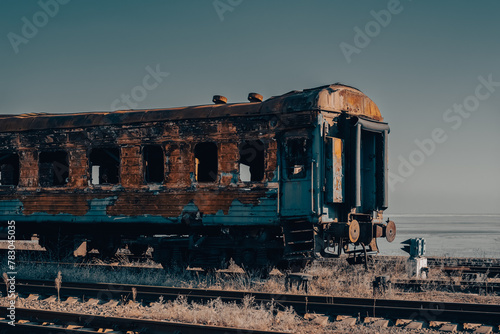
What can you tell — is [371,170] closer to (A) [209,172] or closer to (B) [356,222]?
(B) [356,222]

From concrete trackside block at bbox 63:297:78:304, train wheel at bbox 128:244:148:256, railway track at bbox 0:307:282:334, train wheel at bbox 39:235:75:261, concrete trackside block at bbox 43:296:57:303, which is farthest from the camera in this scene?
train wheel at bbox 128:244:148:256

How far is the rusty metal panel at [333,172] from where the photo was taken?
10.9 m

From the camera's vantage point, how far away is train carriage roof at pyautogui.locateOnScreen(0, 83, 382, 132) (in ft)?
36.6

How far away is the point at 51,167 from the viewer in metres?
14.1

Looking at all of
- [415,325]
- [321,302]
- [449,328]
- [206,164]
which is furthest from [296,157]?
[449,328]

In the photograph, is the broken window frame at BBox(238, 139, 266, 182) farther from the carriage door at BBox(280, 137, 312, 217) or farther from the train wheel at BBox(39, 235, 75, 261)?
the train wheel at BBox(39, 235, 75, 261)

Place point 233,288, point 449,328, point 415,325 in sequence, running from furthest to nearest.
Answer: point 233,288 → point 415,325 → point 449,328

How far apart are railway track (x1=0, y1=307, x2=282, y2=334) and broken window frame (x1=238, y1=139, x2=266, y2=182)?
4834mm

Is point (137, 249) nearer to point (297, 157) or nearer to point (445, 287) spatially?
point (297, 157)

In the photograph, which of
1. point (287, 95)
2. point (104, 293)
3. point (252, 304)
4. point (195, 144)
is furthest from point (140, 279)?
point (287, 95)

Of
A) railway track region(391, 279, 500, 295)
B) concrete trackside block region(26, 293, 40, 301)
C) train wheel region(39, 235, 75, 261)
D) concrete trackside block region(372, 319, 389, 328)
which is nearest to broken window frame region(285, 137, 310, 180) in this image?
railway track region(391, 279, 500, 295)

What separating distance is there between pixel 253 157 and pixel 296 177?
84.0 inches

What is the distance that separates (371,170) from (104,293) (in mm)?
5938

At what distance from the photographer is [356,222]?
11109 millimetres
